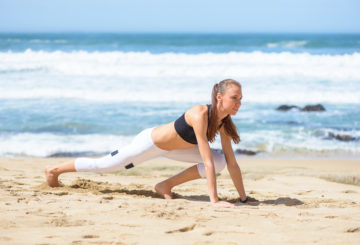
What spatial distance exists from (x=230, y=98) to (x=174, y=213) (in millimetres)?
1158

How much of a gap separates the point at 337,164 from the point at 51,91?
11.2m

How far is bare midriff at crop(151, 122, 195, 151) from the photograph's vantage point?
4293 millimetres

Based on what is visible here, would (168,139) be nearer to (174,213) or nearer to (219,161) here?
(219,161)

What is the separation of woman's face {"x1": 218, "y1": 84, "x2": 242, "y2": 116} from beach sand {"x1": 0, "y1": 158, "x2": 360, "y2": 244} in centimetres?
91

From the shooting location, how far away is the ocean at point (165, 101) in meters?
9.05

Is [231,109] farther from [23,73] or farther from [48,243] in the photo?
[23,73]

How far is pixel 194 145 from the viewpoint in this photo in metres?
4.43

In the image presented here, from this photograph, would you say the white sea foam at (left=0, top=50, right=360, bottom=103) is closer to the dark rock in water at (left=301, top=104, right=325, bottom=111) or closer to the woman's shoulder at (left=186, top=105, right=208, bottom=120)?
the dark rock in water at (left=301, top=104, right=325, bottom=111)

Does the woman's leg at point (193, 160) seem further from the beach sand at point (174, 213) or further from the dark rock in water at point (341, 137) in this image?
the dark rock in water at point (341, 137)

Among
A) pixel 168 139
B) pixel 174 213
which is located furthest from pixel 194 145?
pixel 174 213

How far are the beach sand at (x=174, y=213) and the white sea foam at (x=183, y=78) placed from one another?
9.45 metres

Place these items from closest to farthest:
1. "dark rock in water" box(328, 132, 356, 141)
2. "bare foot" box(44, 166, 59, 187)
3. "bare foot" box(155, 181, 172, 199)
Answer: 1. "bare foot" box(155, 181, 172, 199)
2. "bare foot" box(44, 166, 59, 187)
3. "dark rock in water" box(328, 132, 356, 141)

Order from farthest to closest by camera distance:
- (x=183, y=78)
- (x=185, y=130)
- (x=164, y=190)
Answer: (x=183, y=78), (x=164, y=190), (x=185, y=130)

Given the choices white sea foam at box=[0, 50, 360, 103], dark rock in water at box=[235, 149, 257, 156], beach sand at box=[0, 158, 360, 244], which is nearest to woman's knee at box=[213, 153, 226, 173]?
beach sand at box=[0, 158, 360, 244]
